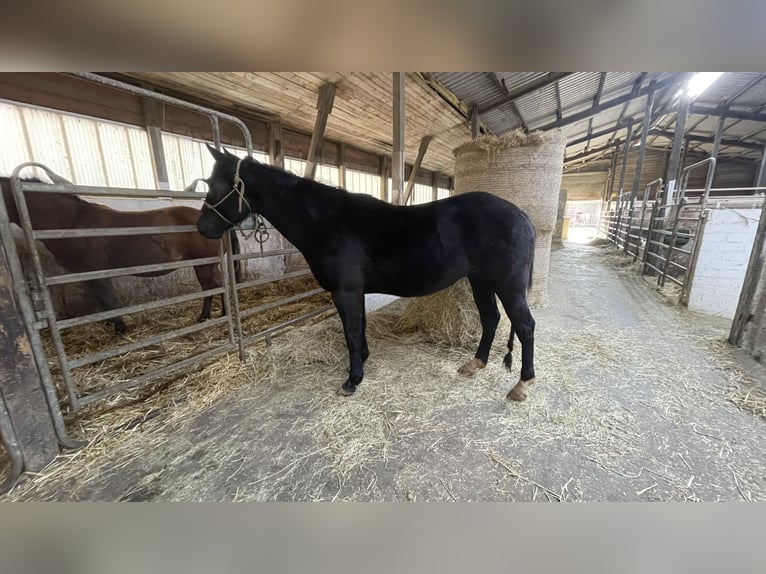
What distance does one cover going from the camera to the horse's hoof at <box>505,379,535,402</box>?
1804mm

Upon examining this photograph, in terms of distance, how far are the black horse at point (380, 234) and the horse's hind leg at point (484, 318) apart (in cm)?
27

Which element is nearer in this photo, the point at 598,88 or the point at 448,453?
the point at 448,453

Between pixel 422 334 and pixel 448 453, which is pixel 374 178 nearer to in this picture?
pixel 422 334

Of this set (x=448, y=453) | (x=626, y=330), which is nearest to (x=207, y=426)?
(x=448, y=453)

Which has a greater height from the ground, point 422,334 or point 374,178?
point 374,178

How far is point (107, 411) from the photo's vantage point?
1716 millimetres

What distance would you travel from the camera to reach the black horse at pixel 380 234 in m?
1.81

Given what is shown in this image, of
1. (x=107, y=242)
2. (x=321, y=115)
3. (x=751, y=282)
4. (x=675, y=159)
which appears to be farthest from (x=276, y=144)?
(x=675, y=159)

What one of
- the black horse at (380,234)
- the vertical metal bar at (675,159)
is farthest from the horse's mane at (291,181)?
the vertical metal bar at (675,159)

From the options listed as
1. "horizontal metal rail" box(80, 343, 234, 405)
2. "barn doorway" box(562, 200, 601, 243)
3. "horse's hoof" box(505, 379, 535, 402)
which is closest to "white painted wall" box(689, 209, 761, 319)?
"horse's hoof" box(505, 379, 535, 402)

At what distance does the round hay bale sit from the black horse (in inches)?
48.1

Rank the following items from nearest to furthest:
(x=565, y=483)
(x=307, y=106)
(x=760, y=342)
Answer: (x=565, y=483) < (x=760, y=342) < (x=307, y=106)
